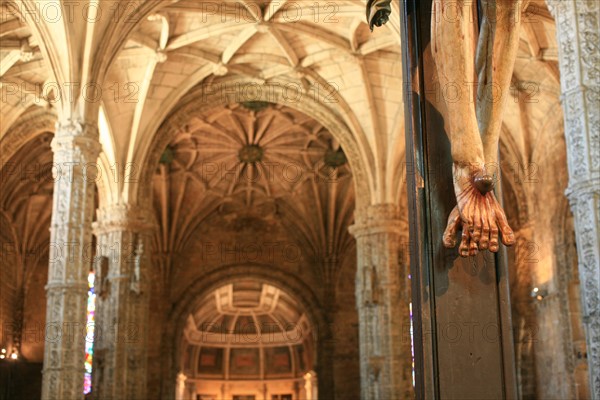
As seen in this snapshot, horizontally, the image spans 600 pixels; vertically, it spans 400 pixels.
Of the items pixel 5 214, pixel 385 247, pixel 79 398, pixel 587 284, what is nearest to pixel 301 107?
pixel 385 247

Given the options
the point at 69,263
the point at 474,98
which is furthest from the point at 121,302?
the point at 474,98

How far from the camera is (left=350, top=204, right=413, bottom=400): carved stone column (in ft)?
67.5

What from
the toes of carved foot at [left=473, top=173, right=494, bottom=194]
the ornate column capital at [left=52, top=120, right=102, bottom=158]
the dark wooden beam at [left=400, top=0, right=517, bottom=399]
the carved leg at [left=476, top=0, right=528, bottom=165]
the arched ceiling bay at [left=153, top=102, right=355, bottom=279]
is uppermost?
the arched ceiling bay at [left=153, top=102, right=355, bottom=279]

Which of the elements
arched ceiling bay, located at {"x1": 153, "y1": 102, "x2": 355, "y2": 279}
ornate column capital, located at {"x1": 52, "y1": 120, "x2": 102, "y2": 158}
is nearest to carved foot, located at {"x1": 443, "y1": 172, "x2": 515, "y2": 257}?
ornate column capital, located at {"x1": 52, "y1": 120, "x2": 102, "y2": 158}

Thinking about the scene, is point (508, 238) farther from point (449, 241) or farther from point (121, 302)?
point (121, 302)

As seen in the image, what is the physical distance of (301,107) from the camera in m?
22.2

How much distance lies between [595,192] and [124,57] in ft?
44.6

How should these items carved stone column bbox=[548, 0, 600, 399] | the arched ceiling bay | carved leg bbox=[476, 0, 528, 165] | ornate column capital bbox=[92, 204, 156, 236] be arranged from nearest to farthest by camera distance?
carved leg bbox=[476, 0, 528, 165]
carved stone column bbox=[548, 0, 600, 399]
ornate column capital bbox=[92, 204, 156, 236]
the arched ceiling bay

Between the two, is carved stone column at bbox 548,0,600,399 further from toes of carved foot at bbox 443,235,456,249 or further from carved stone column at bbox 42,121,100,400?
carved stone column at bbox 42,121,100,400

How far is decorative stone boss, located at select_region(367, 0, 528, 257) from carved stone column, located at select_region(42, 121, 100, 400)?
1245 centimetres

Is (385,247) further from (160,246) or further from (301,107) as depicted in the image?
(160,246)

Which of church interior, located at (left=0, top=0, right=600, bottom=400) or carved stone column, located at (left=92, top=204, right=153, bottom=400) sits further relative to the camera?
carved stone column, located at (left=92, top=204, right=153, bottom=400)

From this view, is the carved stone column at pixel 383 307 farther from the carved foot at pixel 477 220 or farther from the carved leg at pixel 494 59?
the carved foot at pixel 477 220

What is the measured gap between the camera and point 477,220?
6.83 feet
